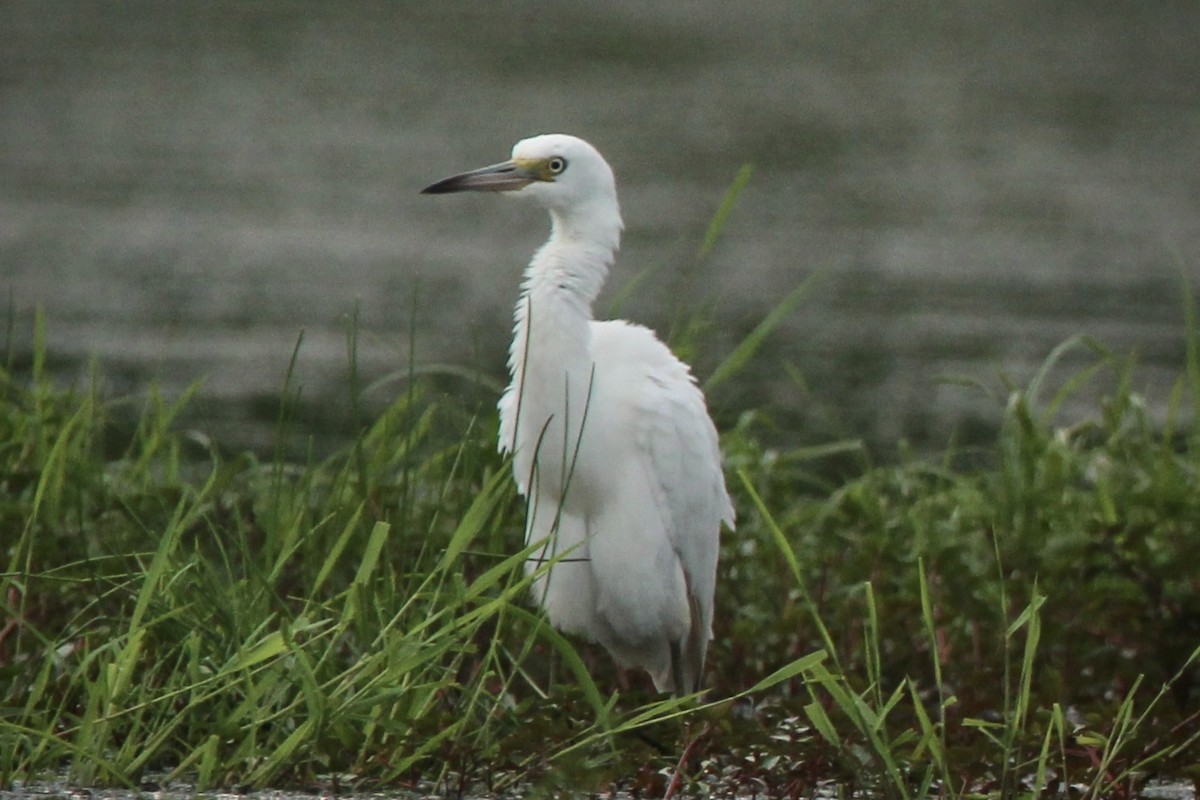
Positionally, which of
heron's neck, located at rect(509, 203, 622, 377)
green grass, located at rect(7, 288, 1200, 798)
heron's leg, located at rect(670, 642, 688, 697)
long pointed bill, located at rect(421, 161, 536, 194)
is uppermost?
long pointed bill, located at rect(421, 161, 536, 194)

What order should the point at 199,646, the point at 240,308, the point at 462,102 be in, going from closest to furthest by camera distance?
the point at 199,646 < the point at 240,308 < the point at 462,102

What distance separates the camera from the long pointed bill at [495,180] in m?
5.02

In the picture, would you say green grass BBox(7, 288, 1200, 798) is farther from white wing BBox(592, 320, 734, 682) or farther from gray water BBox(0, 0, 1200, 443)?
gray water BBox(0, 0, 1200, 443)

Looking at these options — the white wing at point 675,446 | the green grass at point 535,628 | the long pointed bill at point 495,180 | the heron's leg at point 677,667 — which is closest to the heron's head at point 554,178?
the long pointed bill at point 495,180

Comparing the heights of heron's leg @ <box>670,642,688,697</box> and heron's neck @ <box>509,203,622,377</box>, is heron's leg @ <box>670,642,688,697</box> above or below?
below

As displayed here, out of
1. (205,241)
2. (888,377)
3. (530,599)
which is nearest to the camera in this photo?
(530,599)

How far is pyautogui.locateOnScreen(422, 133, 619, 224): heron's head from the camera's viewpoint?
4.99 meters

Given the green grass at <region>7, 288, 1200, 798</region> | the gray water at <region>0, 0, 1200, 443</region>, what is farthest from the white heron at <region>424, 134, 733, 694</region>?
the gray water at <region>0, 0, 1200, 443</region>

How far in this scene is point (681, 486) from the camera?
512 cm

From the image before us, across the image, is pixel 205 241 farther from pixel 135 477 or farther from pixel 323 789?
pixel 323 789

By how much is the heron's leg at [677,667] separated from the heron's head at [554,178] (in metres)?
1.12

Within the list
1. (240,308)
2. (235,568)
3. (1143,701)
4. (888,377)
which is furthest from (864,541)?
(240,308)

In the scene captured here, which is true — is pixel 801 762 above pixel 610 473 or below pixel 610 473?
below

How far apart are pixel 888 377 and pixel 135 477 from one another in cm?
654
